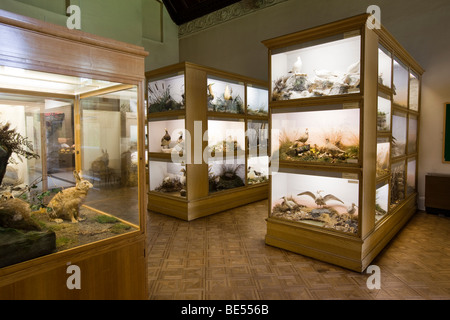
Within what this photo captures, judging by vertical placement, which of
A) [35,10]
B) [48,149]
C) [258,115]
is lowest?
[48,149]

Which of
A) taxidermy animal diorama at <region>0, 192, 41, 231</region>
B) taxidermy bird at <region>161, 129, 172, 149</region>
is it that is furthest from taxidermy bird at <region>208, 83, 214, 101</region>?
taxidermy animal diorama at <region>0, 192, 41, 231</region>

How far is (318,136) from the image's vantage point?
152 inches

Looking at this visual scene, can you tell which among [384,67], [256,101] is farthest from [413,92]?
[256,101]

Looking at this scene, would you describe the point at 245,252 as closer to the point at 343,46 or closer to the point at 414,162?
the point at 343,46

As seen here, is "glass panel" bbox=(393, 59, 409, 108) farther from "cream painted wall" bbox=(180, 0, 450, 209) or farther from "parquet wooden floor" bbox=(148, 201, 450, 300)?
"parquet wooden floor" bbox=(148, 201, 450, 300)

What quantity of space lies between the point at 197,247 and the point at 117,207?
2.07 meters

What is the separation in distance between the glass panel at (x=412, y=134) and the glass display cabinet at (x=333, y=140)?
5.73ft

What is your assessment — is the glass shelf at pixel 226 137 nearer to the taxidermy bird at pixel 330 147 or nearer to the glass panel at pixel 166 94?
the glass panel at pixel 166 94

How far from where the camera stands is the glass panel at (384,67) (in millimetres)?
4017

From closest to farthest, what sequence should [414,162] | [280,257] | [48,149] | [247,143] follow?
[48,149], [280,257], [414,162], [247,143]

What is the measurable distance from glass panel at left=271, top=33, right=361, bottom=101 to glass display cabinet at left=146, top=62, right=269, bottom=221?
2.08 metres

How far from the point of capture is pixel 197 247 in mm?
4457

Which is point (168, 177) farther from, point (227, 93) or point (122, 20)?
point (122, 20)
